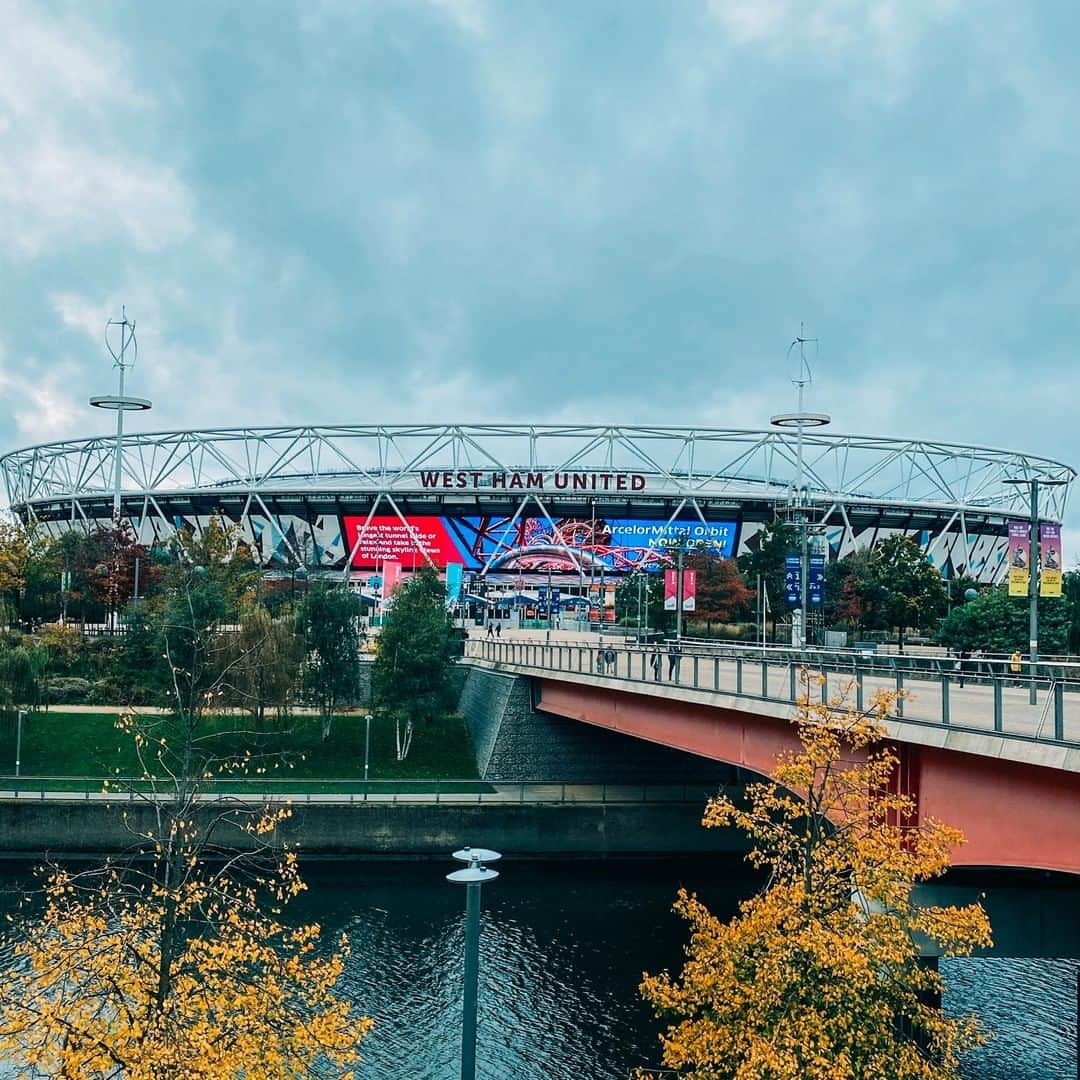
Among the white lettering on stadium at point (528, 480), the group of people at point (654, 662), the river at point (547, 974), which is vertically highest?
the white lettering on stadium at point (528, 480)

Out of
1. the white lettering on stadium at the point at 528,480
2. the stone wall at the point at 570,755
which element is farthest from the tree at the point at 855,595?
the stone wall at the point at 570,755

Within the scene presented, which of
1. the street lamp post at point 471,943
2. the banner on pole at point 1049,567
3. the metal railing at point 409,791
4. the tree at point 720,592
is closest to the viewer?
the street lamp post at point 471,943

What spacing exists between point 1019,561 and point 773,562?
47346 millimetres

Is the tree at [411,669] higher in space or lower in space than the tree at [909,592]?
lower

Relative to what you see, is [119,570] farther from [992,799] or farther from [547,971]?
[992,799]

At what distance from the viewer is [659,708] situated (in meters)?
31.9

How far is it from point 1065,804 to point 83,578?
7310 cm

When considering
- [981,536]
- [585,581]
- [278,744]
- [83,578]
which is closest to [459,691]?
[278,744]

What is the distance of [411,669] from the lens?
5219cm

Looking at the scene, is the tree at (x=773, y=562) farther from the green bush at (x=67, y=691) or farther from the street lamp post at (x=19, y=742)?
the street lamp post at (x=19, y=742)

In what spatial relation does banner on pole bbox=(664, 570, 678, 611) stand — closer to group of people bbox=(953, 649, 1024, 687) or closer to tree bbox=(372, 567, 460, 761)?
tree bbox=(372, 567, 460, 761)

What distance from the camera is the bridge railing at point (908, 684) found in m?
15.8

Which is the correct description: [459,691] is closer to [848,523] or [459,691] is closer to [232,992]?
[232,992]

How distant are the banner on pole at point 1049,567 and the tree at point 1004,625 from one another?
2507 centimetres
